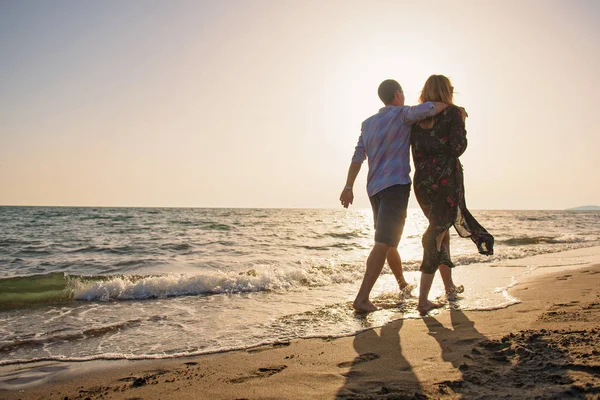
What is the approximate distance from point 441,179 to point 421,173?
18cm

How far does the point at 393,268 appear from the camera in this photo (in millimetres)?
4469

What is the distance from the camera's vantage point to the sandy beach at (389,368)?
6.15 ft

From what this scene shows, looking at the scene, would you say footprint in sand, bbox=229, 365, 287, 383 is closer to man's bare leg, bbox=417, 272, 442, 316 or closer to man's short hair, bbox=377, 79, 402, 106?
man's bare leg, bbox=417, 272, 442, 316

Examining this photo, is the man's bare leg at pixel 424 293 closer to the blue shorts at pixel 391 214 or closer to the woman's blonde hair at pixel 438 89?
the blue shorts at pixel 391 214

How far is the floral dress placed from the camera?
3512 millimetres

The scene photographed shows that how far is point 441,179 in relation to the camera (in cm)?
360

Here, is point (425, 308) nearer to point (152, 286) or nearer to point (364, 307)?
point (364, 307)

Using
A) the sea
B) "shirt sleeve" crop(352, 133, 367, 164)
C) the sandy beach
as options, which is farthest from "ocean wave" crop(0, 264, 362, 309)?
the sandy beach

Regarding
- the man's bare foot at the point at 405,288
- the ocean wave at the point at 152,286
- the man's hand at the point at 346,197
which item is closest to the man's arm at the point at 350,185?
the man's hand at the point at 346,197

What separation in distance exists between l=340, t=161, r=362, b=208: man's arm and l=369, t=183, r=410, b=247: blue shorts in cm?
32

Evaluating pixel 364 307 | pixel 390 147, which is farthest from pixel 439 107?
pixel 364 307

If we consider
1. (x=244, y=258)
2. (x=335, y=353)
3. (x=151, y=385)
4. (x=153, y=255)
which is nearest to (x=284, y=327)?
(x=335, y=353)

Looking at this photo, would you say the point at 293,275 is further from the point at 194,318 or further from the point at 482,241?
the point at 482,241

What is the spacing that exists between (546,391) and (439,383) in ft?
1.39
